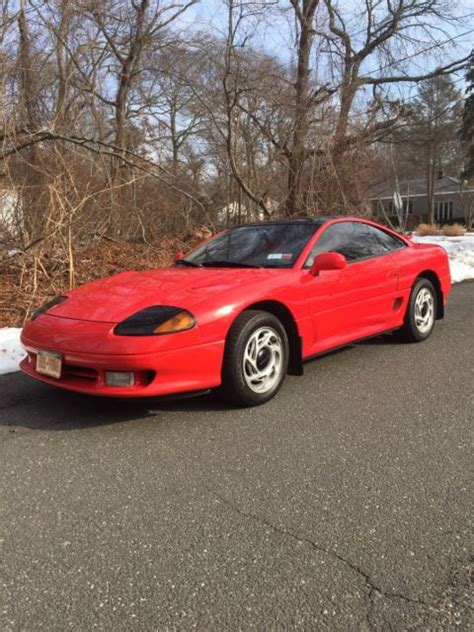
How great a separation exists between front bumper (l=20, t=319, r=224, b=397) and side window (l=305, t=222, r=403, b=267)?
4.59 ft

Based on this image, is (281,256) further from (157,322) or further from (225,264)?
(157,322)

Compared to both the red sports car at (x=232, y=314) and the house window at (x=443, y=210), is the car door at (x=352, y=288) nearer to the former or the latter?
the red sports car at (x=232, y=314)

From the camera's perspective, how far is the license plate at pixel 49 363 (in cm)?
362

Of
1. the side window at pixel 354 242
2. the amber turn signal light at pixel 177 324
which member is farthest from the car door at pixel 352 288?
the amber turn signal light at pixel 177 324

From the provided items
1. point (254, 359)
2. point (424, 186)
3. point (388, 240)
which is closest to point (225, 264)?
point (254, 359)

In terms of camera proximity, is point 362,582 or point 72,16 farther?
point 72,16

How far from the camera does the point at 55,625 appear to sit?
185cm

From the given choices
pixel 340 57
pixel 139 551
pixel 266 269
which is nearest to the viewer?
pixel 139 551

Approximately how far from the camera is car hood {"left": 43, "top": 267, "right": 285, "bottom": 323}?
3.72m

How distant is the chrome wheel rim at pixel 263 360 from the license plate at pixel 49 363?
4.11 ft

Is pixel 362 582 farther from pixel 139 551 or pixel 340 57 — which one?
pixel 340 57

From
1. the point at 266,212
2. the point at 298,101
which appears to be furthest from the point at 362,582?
the point at 298,101

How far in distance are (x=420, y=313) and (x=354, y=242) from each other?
121 centimetres

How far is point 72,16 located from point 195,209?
4896mm
